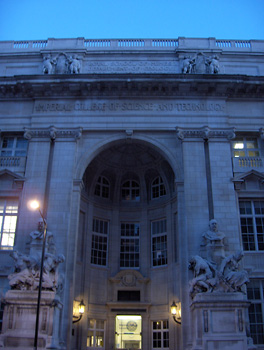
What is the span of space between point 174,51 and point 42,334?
19.5 metres

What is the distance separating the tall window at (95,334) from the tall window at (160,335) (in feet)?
10.6

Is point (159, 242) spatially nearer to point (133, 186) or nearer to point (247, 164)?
point (133, 186)

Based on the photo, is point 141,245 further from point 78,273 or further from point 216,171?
point 216,171

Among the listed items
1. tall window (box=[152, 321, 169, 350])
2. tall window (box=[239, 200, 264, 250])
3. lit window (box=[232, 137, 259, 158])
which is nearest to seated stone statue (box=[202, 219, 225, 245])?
tall window (box=[239, 200, 264, 250])

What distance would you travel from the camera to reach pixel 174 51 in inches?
1068

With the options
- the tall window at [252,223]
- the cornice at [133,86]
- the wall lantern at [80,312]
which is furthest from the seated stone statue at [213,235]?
the cornice at [133,86]

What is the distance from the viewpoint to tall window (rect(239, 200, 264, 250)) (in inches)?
890

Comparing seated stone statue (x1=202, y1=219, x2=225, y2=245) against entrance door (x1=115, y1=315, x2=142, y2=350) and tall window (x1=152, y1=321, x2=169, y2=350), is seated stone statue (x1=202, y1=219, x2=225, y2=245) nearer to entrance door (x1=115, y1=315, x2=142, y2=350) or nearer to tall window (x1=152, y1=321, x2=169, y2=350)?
tall window (x1=152, y1=321, x2=169, y2=350)

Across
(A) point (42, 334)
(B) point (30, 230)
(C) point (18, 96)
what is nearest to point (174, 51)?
(C) point (18, 96)

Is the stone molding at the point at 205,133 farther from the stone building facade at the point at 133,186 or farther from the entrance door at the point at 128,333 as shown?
the entrance door at the point at 128,333

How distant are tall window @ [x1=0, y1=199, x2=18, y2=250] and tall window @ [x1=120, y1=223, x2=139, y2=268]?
25.2 ft

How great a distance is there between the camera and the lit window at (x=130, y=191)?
2877 centimetres

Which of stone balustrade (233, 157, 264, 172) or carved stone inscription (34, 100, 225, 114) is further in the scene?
carved stone inscription (34, 100, 225, 114)

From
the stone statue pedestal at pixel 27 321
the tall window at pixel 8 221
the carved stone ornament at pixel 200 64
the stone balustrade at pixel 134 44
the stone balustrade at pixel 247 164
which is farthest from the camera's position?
the stone balustrade at pixel 134 44
